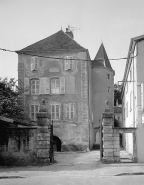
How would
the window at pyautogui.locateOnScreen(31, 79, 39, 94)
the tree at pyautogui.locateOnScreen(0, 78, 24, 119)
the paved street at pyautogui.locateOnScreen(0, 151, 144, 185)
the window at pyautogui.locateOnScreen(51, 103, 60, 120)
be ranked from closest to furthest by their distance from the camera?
the paved street at pyautogui.locateOnScreen(0, 151, 144, 185)
the tree at pyautogui.locateOnScreen(0, 78, 24, 119)
the window at pyautogui.locateOnScreen(51, 103, 60, 120)
the window at pyautogui.locateOnScreen(31, 79, 39, 94)

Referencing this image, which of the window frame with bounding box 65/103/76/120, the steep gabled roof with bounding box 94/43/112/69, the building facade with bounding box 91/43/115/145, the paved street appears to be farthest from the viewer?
the steep gabled roof with bounding box 94/43/112/69

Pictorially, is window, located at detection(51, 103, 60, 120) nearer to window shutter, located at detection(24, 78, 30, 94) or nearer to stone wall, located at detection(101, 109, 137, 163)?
window shutter, located at detection(24, 78, 30, 94)

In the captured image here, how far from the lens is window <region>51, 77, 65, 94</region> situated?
1275 inches

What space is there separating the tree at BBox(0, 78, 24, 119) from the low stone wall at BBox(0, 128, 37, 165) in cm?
891

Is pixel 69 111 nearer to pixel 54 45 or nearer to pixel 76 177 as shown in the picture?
pixel 54 45

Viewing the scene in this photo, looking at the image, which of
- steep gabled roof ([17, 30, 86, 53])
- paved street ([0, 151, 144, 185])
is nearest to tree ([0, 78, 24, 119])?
steep gabled roof ([17, 30, 86, 53])

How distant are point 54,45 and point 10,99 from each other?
27.2 ft

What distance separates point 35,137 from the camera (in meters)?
17.5

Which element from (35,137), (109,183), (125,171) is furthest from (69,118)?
(109,183)

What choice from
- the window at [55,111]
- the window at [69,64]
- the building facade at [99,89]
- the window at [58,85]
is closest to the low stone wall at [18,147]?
the window at [55,111]

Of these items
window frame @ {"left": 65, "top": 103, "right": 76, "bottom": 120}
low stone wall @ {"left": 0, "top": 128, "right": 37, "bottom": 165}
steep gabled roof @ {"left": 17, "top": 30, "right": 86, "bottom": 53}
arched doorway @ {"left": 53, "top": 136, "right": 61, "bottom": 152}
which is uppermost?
steep gabled roof @ {"left": 17, "top": 30, "right": 86, "bottom": 53}

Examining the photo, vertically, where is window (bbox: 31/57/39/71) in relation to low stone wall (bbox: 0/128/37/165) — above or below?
above

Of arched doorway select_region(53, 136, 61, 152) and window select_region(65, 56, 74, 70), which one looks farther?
window select_region(65, 56, 74, 70)

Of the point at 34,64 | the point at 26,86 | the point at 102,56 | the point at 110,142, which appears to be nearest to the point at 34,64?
the point at 34,64
